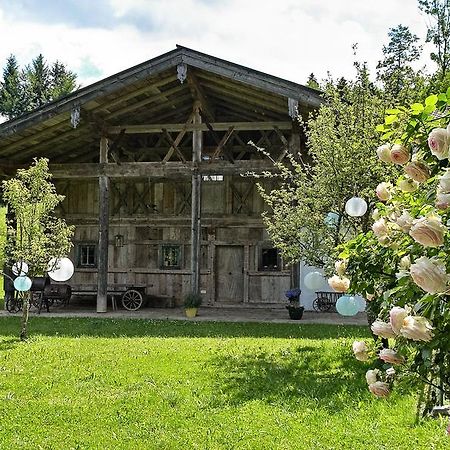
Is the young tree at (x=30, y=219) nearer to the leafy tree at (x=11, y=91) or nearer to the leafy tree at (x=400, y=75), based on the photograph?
the leafy tree at (x=400, y=75)

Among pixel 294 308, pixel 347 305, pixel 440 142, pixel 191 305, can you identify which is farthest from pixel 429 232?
pixel 191 305

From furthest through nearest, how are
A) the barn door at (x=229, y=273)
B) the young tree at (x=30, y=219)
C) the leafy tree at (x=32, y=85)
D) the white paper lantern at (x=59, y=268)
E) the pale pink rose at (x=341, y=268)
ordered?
the leafy tree at (x=32, y=85) → the barn door at (x=229, y=273) → the white paper lantern at (x=59, y=268) → the young tree at (x=30, y=219) → the pale pink rose at (x=341, y=268)

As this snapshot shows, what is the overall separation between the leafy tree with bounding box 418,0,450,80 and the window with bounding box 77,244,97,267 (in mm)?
12153

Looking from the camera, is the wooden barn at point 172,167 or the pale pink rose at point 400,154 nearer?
the pale pink rose at point 400,154

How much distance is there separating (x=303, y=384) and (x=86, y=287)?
11.2 m

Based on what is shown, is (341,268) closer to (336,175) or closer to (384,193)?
(384,193)

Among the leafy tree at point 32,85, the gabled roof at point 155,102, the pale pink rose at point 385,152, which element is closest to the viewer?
the pale pink rose at point 385,152

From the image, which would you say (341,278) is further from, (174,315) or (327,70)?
(174,315)

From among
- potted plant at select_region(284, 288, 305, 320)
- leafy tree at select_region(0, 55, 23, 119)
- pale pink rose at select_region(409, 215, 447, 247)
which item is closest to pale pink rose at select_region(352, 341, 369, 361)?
pale pink rose at select_region(409, 215, 447, 247)

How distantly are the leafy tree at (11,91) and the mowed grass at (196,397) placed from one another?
40.2 m

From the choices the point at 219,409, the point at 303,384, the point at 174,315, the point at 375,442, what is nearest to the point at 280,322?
the point at 174,315

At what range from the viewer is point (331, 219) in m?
7.38

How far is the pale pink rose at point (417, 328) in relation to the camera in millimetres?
1762

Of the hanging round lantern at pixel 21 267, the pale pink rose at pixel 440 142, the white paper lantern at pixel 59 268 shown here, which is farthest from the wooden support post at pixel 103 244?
the pale pink rose at pixel 440 142
